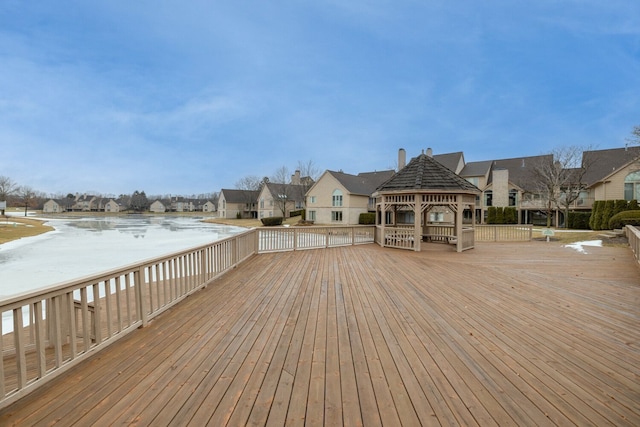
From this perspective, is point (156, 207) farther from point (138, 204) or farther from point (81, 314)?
point (81, 314)

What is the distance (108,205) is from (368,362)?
4542 inches

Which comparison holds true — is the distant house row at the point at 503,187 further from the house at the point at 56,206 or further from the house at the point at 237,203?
the house at the point at 56,206

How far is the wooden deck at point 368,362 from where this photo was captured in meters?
2.06

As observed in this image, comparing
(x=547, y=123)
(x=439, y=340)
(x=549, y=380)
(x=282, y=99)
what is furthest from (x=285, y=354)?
(x=547, y=123)

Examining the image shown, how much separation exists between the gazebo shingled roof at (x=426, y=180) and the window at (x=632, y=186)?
20696 mm

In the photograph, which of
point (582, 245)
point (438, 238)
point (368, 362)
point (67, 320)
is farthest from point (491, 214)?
point (67, 320)

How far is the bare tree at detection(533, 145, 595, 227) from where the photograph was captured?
24.3 m

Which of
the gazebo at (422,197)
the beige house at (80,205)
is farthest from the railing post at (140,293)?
the beige house at (80,205)

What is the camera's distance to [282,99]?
157ft

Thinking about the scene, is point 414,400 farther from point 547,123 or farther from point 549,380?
point 547,123

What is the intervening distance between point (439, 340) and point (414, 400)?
4.08 ft

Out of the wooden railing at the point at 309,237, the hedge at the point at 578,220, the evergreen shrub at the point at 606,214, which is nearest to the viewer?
the wooden railing at the point at 309,237

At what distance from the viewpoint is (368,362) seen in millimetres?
2770

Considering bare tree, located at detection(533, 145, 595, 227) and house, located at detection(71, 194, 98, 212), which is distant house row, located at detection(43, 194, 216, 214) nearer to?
house, located at detection(71, 194, 98, 212)
